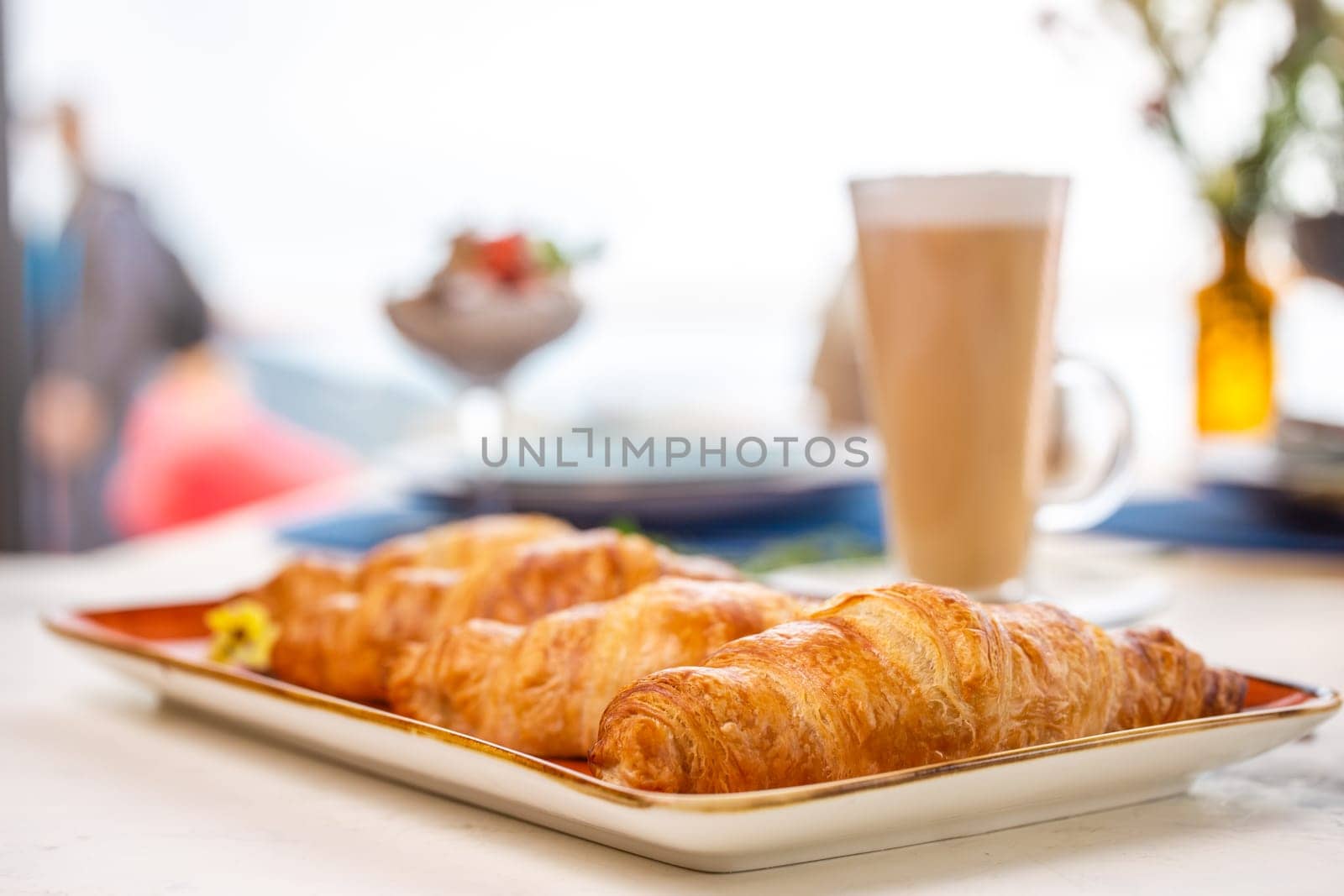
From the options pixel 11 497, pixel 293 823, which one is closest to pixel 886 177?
pixel 293 823

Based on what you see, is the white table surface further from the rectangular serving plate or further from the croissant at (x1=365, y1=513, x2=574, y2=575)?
the croissant at (x1=365, y1=513, x2=574, y2=575)

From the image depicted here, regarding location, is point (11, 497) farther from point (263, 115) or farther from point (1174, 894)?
point (1174, 894)

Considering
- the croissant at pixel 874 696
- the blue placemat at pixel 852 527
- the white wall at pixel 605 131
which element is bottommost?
the blue placemat at pixel 852 527

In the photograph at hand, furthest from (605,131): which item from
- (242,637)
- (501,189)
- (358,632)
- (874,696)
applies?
(874,696)

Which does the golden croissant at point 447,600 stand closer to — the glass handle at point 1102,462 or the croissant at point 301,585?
the croissant at point 301,585

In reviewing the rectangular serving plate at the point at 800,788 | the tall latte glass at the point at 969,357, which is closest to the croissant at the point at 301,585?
the rectangular serving plate at the point at 800,788

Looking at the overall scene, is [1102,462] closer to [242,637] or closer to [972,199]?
[972,199]

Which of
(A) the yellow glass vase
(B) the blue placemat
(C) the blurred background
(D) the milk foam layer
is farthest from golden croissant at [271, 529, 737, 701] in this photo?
(C) the blurred background
